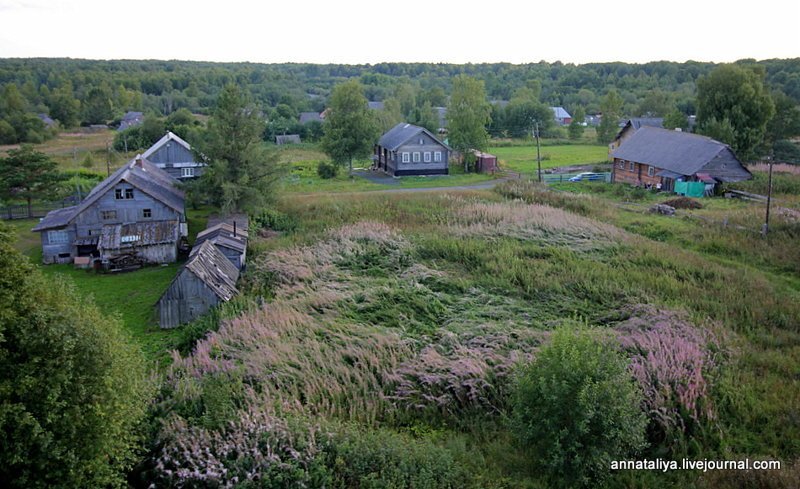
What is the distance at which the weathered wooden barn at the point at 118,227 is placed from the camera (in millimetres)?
25531

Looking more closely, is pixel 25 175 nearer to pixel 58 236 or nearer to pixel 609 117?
pixel 58 236

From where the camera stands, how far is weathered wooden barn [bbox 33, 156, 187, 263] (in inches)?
1005

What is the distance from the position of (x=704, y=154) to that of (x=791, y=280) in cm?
1983

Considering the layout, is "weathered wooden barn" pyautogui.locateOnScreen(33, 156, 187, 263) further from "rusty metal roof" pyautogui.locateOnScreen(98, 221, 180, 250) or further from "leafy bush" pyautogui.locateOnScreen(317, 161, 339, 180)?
"leafy bush" pyautogui.locateOnScreen(317, 161, 339, 180)

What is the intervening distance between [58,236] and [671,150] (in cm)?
3793

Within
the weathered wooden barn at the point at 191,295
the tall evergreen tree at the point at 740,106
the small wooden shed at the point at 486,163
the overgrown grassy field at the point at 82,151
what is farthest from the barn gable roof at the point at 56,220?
the tall evergreen tree at the point at 740,106

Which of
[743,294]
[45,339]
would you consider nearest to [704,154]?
[743,294]

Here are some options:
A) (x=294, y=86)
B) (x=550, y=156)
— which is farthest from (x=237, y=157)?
(x=294, y=86)

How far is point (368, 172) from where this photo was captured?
5041 cm

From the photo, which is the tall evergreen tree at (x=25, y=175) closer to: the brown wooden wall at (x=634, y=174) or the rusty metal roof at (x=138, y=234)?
the rusty metal roof at (x=138, y=234)

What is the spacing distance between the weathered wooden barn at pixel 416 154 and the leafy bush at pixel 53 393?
124ft

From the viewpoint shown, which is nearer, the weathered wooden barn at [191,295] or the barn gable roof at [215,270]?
the weathered wooden barn at [191,295]

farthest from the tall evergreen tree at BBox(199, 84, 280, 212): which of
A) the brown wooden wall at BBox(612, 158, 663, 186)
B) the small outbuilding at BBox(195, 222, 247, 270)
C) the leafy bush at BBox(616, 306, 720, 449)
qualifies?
the brown wooden wall at BBox(612, 158, 663, 186)

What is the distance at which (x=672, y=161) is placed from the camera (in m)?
40.0
